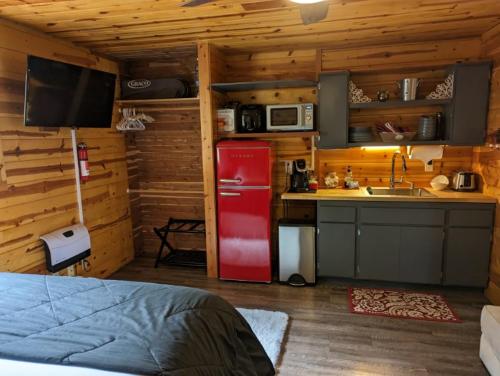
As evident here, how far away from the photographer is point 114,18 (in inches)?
110

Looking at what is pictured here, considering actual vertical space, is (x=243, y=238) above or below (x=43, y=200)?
below

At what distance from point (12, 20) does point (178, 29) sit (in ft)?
4.20

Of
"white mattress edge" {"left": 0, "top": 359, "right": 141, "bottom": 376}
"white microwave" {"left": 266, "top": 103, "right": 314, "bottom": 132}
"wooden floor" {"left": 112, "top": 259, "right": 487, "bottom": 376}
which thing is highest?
"white microwave" {"left": 266, "top": 103, "right": 314, "bottom": 132}

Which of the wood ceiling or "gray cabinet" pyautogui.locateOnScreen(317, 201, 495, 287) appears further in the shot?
"gray cabinet" pyautogui.locateOnScreen(317, 201, 495, 287)

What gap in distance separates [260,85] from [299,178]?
42.3 inches

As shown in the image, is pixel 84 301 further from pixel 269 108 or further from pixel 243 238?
pixel 269 108

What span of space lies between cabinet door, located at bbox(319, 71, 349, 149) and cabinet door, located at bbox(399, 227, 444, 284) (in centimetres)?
112

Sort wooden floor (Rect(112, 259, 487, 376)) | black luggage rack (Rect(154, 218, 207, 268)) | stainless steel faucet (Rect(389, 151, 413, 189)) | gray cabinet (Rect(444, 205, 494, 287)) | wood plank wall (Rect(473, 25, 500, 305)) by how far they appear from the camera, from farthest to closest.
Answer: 1. black luggage rack (Rect(154, 218, 207, 268))
2. stainless steel faucet (Rect(389, 151, 413, 189))
3. gray cabinet (Rect(444, 205, 494, 287))
4. wood plank wall (Rect(473, 25, 500, 305))
5. wooden floor (Rect(112, 259, 487, 376))

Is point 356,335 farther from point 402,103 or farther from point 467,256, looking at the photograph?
point 402,103

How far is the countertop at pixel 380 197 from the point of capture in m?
3.27

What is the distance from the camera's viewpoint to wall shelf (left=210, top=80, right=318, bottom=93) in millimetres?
3654

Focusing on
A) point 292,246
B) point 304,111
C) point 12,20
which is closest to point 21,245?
point 12,20

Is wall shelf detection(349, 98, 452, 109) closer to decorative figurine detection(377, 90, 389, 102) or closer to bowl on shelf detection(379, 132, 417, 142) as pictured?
decorative figurine detection(377, 90, 389, 102)

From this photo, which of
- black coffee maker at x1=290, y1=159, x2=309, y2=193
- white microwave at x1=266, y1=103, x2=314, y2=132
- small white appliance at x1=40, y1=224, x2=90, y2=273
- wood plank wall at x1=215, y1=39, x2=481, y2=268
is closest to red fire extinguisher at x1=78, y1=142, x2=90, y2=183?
small white appliance at x1=40, y1=224, x2=90, y2=273
